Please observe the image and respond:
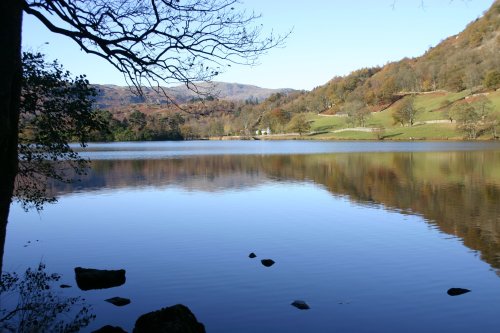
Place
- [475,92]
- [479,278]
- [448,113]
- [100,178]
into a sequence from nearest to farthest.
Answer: [479,278], [100,178], [448,113], [475,92]

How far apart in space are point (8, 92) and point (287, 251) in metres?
14.7

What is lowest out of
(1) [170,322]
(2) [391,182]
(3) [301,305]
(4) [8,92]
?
(3) [301,305]

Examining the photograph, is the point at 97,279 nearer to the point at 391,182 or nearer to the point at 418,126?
the point at 391,182

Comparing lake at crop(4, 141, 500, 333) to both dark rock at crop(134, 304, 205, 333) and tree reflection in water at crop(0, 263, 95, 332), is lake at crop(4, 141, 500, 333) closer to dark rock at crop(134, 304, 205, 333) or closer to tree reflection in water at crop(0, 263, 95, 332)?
tree reflection in water at crop(0, 263, 95, 332)

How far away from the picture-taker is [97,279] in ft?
49.4

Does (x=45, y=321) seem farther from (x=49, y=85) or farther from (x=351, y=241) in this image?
(x=351, y=241)

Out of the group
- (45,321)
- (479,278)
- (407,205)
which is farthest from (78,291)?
(407,205)

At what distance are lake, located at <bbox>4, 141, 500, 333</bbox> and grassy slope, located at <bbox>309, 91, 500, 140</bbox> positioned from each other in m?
101

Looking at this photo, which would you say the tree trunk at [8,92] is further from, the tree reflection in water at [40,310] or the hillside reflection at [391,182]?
the hillside reflection at [391,182]

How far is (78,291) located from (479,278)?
501 inches

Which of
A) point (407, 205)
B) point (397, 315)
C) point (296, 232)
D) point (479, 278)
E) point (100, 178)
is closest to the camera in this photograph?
point (397, 315)

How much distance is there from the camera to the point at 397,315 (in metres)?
12.4

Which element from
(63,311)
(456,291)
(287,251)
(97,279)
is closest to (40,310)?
(63,311)

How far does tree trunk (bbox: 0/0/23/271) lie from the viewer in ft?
20.1
